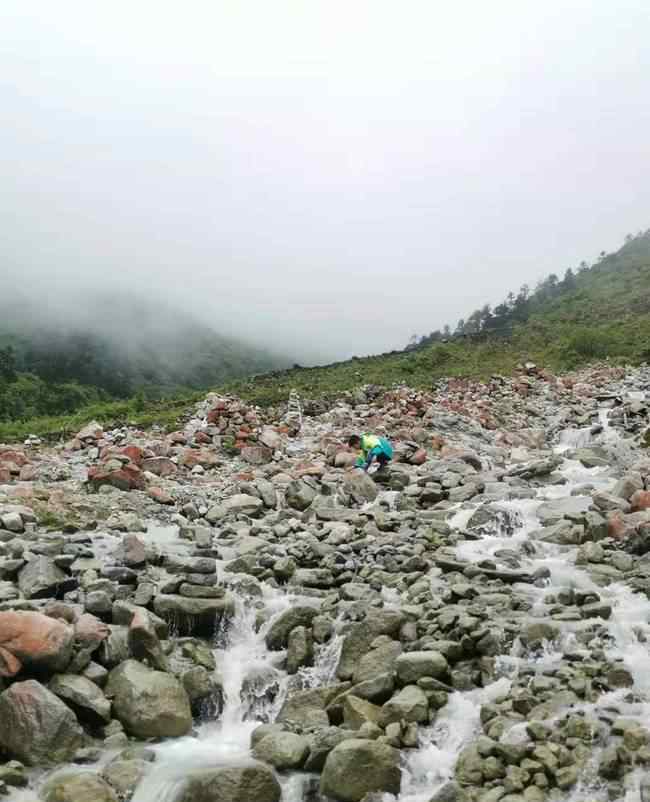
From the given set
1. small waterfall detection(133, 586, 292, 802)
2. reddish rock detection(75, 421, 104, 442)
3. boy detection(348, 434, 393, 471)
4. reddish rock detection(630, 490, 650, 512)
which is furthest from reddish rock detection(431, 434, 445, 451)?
small waterfall detection(133, 586, 292, 802)

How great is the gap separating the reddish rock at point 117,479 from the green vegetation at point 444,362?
10.5 meters

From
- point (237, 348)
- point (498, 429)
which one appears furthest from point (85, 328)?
point (498, 429)

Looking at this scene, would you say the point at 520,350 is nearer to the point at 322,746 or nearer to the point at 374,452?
the point at 374,452

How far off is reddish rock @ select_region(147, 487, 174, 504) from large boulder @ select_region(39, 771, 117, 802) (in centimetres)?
941

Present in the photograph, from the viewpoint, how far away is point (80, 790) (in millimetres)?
6375

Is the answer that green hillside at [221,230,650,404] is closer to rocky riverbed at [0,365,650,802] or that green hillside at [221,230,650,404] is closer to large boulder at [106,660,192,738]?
rocky riverbed at [0,365,650,802]

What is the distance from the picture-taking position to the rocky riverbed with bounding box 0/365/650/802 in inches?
262

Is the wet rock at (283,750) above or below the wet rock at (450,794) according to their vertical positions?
below

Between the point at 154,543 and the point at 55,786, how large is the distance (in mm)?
6145

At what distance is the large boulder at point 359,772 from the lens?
21.5 feet

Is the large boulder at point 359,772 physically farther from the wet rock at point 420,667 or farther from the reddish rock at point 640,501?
the reddish rock at point 640,501

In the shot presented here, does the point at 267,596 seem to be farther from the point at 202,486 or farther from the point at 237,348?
the point at 237,348

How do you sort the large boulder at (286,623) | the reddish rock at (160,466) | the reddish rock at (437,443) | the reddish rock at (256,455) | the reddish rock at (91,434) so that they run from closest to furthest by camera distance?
1. the large boulder at (286,623)
2. the reddish rock at (160,466)
3. the reddish rock at (256,455)
4. the reddish rock at (437,443)
5. the reddish rock at (91,434)

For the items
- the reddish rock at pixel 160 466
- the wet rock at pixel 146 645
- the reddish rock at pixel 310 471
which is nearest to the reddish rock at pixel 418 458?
the reddish rock at pixel 310 471
